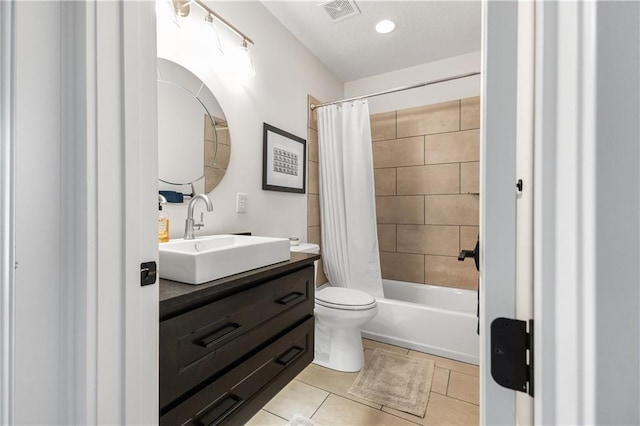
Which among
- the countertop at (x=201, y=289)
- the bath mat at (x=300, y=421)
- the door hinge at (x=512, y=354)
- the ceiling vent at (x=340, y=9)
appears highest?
the ceiling vent at (x=340, y=9)

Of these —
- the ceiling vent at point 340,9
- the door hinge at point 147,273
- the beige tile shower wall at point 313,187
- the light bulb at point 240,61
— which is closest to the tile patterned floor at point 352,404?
the beige tile shower wall at point 313,187

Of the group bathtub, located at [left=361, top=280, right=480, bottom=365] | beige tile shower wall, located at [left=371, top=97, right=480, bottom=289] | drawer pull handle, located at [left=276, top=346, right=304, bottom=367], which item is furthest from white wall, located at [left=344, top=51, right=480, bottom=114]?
drawer pull handle, located at [left=276, top=346, right=304, bottom=367]

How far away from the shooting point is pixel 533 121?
0.32 m

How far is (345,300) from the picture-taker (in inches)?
75.0

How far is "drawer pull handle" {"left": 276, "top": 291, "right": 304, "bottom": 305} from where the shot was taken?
1.17 meters

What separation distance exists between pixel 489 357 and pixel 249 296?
2.67ft

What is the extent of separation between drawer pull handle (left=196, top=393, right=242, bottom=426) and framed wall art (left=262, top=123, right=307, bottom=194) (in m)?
1.30

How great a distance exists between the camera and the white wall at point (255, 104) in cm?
152

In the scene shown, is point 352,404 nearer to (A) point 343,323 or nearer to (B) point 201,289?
(A) point 343,323

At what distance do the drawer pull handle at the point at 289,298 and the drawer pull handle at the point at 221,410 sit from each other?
35cm
